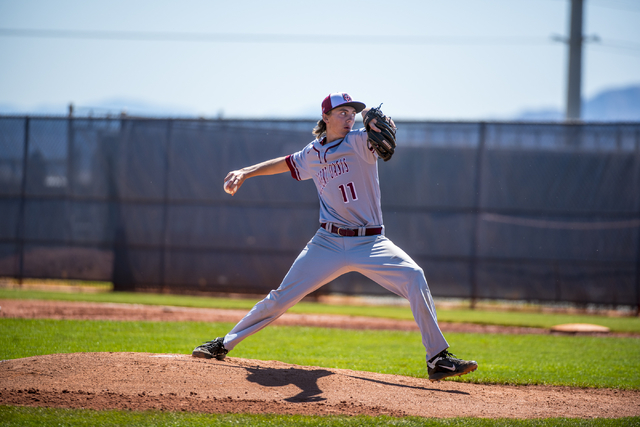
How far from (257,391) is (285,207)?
294 inches

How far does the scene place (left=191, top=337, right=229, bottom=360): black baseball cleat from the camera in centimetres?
459

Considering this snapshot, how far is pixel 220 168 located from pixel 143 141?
5.61 ft

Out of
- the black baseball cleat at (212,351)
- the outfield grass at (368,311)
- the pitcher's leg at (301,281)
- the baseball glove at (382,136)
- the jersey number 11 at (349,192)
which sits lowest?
the outfield grass at (368,311)

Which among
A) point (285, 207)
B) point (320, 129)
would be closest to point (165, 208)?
point (285, 207)

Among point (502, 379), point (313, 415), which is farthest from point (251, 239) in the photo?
point (313, 415)

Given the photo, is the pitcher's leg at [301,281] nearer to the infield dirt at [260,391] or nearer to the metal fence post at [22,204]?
the infield dirt at [260,391]

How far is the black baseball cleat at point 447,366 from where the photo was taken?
13.5 ft

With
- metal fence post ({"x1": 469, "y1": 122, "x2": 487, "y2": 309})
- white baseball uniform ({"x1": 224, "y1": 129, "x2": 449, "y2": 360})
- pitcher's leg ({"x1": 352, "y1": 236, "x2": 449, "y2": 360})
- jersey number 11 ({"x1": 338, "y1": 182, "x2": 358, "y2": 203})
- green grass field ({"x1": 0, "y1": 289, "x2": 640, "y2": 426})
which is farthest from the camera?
metal fence post ({"x1": 469, "y1": 122, "x2": 487, "y2": 309})

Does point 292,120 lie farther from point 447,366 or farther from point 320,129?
point 447,366

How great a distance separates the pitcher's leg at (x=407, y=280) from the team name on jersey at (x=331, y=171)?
0.60 metres

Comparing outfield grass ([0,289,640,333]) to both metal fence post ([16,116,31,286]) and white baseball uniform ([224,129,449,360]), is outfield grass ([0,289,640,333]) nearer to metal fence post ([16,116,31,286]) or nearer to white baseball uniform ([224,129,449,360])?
metal fence post ([16,116,31,286])

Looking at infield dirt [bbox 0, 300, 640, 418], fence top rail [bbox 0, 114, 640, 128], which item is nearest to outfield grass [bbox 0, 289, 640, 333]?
fence top rail [bbox 0, 114, 640, 128]

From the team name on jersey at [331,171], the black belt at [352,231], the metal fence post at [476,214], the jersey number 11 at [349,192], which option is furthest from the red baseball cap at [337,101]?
the metal fence post at [476,214]

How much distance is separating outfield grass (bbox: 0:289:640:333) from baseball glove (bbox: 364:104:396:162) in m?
5.45
